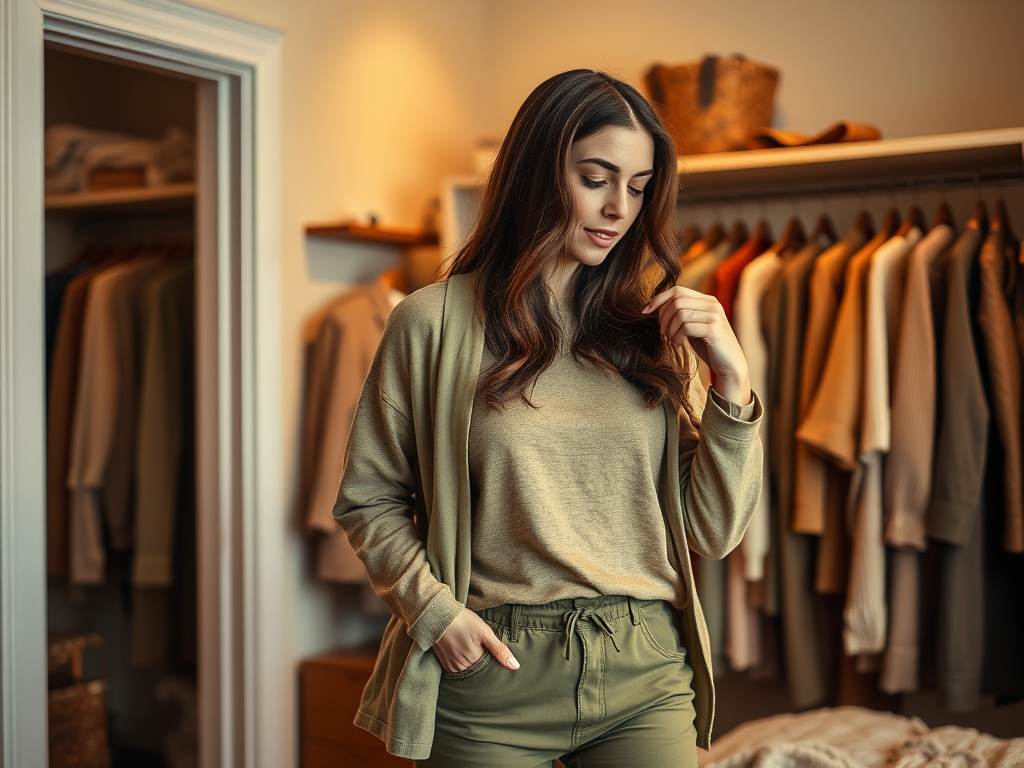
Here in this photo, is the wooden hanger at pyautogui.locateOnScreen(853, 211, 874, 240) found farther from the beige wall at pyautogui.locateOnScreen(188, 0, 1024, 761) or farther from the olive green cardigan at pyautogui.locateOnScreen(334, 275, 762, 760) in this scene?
the olive green cardigan at pyautogui.locateOnScreen(334, 275, 762, 760)

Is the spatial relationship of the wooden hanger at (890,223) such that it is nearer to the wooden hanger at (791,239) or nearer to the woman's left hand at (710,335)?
the wooden hanger at (791,239)

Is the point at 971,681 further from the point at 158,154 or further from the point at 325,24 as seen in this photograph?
the point at 158,154

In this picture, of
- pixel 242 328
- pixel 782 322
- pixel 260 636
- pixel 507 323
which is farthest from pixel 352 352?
Answer: pixel 507 323

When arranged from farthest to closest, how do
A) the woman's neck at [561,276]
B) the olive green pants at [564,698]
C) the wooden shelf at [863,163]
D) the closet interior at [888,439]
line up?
the wooden shelf at [863,163], the closet interior at [888,439], the woman's neck at [561,276], the olive green pants at [564,698]

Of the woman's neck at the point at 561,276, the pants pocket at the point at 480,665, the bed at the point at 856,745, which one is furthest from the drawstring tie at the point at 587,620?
the bed at the point at 856,745

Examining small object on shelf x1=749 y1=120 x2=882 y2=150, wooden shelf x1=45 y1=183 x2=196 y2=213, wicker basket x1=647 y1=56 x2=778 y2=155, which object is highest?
wicker basket x1=647 y1=56 x2=778 y2=155

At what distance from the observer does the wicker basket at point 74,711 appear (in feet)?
9.82

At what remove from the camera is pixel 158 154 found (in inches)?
136

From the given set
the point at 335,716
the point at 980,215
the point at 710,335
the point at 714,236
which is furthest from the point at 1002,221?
the point at 335,716

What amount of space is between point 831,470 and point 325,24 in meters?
1.82

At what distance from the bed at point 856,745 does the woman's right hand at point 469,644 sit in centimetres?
67

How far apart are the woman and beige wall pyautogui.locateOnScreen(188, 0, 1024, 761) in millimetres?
1388

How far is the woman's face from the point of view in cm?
147

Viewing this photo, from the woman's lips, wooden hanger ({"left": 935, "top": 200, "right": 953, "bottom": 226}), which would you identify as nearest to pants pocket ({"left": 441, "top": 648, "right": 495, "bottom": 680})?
the woman's lips
